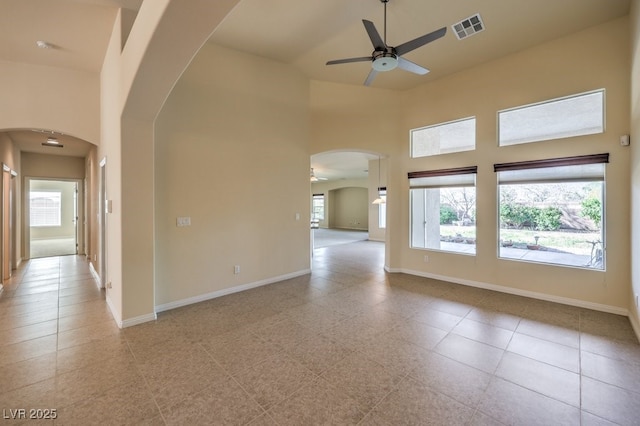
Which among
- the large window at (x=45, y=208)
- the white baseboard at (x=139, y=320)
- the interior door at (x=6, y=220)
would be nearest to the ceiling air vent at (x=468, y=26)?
the white baseboard at (x=139, y=320)

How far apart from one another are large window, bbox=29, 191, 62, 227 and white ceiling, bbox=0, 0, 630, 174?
10.6 metres

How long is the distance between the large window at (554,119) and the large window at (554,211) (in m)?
0.40

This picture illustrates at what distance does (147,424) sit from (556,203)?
17.9 feet

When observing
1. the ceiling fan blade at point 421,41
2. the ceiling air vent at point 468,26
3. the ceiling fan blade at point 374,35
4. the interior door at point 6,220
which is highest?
the ceiling air vent at point 468,26

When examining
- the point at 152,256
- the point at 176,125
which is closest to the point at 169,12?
the point at 176,125

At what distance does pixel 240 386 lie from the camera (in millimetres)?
2189

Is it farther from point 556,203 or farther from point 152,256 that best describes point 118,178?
point 556,203

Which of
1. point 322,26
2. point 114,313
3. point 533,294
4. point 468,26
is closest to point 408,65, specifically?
point 468,26

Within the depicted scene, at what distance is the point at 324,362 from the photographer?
251 cm

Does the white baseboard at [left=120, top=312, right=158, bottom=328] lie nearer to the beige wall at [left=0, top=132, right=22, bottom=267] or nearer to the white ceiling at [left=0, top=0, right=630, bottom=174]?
the white ceiling at [left=0, top=0, right=630, bottom=174]

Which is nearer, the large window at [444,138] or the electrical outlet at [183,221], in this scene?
the electrical outlet at [183,221]

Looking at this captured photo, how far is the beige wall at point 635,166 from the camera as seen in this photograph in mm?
2963

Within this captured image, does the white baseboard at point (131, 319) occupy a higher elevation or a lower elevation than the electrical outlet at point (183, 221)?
lower

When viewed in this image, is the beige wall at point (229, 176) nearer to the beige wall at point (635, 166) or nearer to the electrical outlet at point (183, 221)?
the electrical outlet at point (183, 221)
